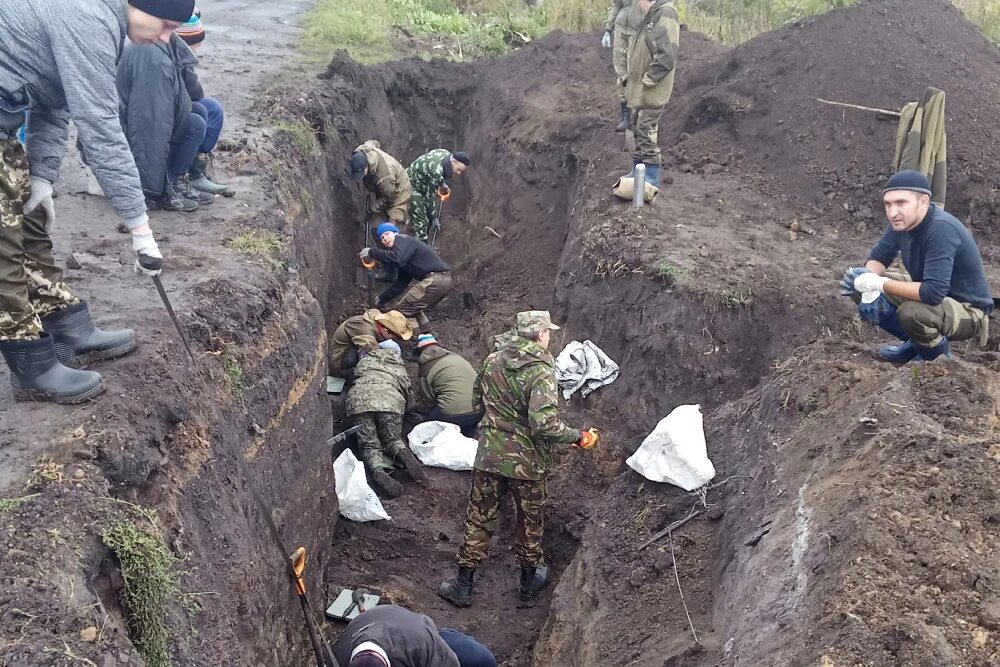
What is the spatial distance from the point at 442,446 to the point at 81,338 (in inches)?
155

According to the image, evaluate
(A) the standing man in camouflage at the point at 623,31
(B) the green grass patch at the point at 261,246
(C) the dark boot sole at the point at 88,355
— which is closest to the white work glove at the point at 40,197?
(C) the dark boot sole at the point at 88,355

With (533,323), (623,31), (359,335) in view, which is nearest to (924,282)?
(533,323)

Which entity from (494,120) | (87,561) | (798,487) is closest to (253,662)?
(87,561)

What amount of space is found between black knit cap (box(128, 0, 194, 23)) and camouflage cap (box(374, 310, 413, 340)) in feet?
16.2

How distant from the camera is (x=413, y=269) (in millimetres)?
9461

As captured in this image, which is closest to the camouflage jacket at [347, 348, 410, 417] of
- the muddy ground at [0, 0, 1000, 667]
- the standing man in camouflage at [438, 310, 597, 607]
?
the muddy ground at [0, 0, 1000, 667]

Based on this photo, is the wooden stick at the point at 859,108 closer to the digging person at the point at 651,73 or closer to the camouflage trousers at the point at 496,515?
the digging person at the point at 651,73

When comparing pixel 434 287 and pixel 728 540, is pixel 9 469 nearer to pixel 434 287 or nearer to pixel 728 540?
pixel 728 540

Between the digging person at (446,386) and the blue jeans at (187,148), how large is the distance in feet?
9.30

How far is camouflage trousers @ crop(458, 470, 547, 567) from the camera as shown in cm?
584

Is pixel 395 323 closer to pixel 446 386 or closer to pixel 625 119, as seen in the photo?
pixel 446 386

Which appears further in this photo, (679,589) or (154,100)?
(154,100)

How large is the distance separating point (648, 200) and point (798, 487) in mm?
4714

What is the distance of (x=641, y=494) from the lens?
511 centimetres
